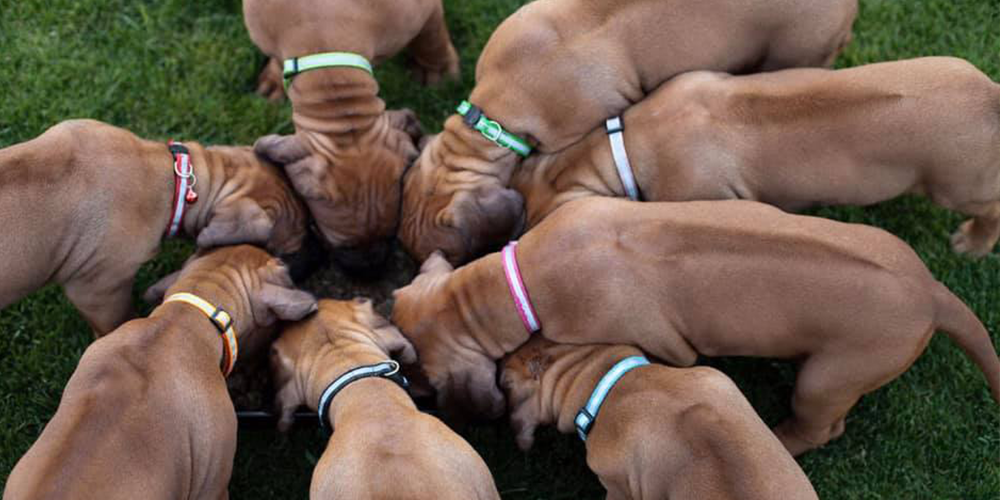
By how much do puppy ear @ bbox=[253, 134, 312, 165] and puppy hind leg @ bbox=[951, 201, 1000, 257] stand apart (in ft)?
10.3

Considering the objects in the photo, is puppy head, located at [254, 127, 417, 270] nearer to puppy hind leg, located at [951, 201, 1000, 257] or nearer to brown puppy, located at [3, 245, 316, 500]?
brown puppy, located at [3, 245, 316, 500]

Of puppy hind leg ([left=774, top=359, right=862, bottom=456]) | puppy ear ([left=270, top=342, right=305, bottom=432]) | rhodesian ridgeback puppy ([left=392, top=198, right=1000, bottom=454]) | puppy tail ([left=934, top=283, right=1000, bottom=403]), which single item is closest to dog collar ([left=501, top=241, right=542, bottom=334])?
rhodesian ridgeback puppy ([left=392, top=198, right=1000, bottom=454])

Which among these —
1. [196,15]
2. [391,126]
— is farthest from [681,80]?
[196,15]

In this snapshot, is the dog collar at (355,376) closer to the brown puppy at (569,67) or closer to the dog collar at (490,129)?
the brown puppy at (569,67)

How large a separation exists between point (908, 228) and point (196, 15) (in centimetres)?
397

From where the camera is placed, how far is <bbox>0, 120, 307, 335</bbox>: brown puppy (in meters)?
4.20

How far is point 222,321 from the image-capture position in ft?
13.5

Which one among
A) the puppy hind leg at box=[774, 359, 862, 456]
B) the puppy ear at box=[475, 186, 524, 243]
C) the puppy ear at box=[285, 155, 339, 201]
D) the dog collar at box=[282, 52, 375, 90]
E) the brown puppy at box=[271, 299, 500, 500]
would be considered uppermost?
the dog collar at box=[282, 52, 375, 90]

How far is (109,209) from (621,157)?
7.19 ft

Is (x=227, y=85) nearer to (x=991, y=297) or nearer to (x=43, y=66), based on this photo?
(x=43, y=66)

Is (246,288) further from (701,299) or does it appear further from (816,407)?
(816,407)

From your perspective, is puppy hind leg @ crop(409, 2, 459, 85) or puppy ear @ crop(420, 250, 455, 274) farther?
puppy hind leg @ crop(409, 2, 459, 85)

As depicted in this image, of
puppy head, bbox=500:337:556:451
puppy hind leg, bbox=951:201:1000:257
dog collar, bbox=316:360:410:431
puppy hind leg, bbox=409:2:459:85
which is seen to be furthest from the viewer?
puppy hind leg, bbox=409:2:459:85

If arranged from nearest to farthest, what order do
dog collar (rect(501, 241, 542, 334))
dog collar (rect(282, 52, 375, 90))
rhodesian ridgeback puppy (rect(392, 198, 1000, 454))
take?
rhodesian ridgeback puppy (rect(392, 198, 1000, 454))
dog collar (rect(501, 241, 542, 334))
dog collar (rect(282, 52, 375, 90))
